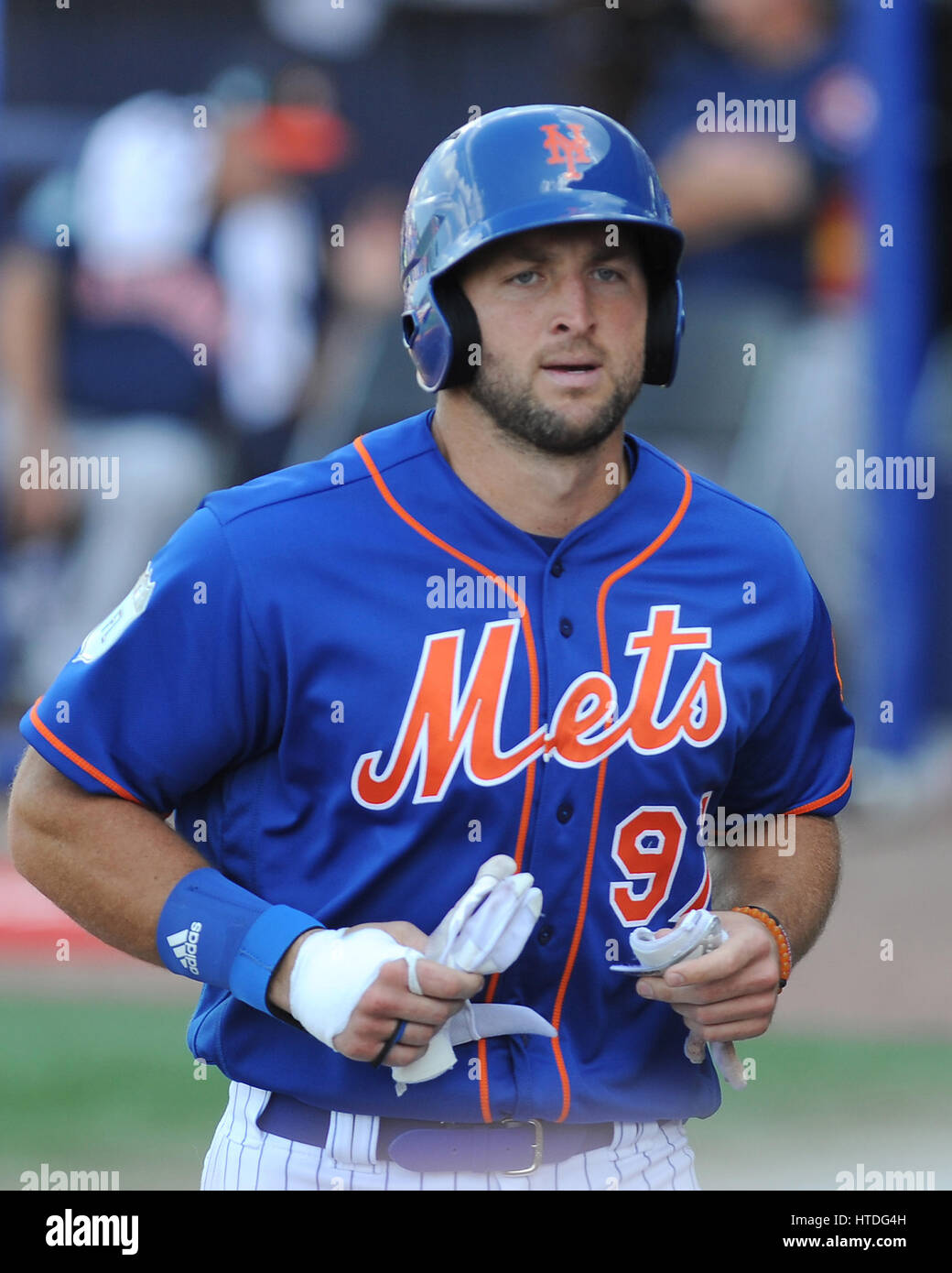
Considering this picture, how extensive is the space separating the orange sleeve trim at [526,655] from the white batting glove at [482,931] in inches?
6.7

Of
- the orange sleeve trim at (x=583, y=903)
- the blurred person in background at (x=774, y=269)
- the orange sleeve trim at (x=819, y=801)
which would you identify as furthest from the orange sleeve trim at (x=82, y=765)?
the blurred person in background at (x=774, y=269)

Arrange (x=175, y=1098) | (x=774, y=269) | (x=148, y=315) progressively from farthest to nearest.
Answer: (x=148, y=315) → (x=774, y=269) → (x=175, y=1098)

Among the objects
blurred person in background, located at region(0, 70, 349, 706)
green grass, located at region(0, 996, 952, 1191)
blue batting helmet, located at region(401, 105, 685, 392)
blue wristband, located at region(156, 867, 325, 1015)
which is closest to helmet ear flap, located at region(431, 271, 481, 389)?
blue batting helmet, located at region(401, 105, 685, 392)

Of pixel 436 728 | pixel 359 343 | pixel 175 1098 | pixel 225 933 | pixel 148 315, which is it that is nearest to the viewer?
pixel 225 933

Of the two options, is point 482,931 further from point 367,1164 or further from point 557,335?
point 557,335

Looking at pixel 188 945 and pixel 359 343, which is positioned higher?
pixel 359 343

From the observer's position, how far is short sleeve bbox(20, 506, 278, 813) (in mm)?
2680

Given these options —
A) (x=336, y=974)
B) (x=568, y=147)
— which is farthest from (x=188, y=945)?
(x=568, y=147)

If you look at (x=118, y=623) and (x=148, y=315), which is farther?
(x=148, y=315)

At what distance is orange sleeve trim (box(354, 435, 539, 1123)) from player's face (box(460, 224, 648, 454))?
7.6 inches

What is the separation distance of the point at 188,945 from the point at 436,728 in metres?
0.45

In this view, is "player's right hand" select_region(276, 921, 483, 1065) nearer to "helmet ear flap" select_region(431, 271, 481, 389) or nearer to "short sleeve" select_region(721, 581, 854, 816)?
"short sleeve" select_region(721, 581, 854, 816)

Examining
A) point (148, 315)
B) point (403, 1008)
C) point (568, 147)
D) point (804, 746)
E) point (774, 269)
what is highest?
point (148, 315)

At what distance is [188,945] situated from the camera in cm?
267
